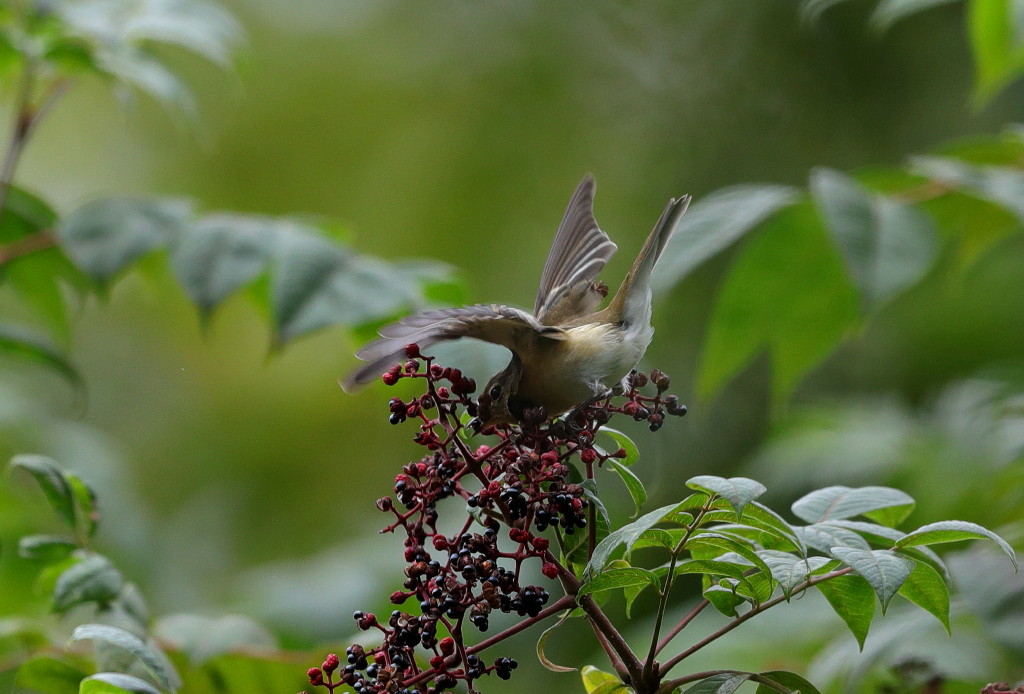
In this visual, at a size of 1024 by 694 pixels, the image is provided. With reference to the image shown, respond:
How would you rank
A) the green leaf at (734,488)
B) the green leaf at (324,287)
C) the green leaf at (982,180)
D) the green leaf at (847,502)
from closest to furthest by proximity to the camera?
the green leaf at (734,488) → the green leaf at (847,502) → the green leaf at (982,180) → the green leaf at (324,287)

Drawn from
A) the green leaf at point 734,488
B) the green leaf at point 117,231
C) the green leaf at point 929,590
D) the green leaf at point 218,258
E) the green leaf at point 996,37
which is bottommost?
the green leaf at point 929,590

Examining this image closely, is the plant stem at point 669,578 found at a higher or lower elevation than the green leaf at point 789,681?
higher

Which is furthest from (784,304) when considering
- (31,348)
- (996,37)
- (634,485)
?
(31,348)

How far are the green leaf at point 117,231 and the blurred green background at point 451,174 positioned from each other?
7.59ft

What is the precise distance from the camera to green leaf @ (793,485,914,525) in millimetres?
1006

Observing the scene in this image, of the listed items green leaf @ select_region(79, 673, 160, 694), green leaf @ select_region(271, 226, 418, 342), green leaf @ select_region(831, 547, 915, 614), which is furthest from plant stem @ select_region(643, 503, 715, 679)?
green leaf @ select_region(271, 226, 418, 342)

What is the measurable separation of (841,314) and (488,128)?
4596mm

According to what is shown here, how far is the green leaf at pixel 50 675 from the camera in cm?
120

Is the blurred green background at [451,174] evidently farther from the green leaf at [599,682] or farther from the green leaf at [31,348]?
the green leaf at [599,682]

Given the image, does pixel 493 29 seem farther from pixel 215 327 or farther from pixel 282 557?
pixel 282 557

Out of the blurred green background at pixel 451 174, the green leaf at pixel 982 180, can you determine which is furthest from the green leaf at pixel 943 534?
the blurred green background at pixel 451 174

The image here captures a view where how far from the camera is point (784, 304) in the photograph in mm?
1674

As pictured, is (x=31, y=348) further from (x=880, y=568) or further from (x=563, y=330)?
(x=880, y=568)

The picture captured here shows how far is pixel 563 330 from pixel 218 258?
2.48 feet
